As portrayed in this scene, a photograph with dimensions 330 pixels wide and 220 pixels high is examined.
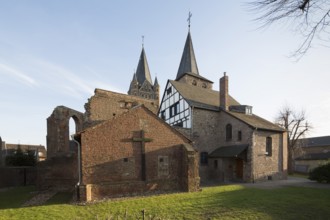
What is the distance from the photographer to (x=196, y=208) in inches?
392

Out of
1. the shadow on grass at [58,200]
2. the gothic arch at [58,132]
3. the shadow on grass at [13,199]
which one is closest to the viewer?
the shadow on grass at [13,199]

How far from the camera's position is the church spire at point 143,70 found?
54.7 metres

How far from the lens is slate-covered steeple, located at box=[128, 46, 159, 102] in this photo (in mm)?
52013

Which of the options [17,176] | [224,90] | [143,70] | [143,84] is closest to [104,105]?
[17,176]

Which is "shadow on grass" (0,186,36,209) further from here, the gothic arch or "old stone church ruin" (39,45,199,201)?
the gothic arch

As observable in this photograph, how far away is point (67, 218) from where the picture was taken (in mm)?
8773

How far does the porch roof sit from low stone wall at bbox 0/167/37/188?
18062mm

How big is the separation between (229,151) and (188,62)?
20.6m

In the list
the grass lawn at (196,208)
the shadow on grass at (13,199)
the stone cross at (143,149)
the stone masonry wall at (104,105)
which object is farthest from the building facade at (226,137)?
the shadow on grass at (13,199)

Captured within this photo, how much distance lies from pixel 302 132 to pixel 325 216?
28.6 m

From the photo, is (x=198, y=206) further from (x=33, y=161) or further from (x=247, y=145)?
(x=33, y=161)

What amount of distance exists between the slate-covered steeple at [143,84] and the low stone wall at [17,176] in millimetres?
31875

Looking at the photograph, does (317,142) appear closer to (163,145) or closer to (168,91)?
(168,91)

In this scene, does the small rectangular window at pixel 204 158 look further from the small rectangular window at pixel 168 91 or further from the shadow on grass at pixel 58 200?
the shadow on grass at pixel 58 200
